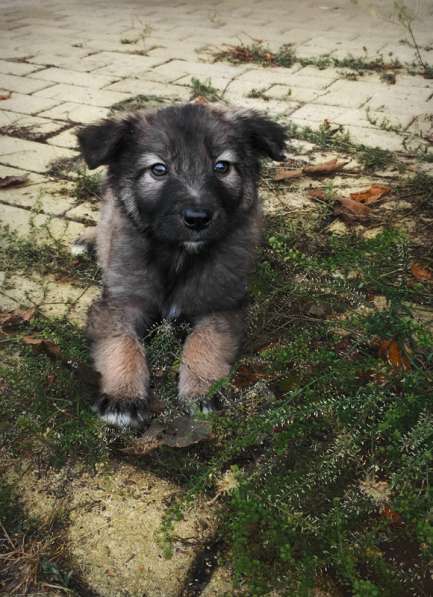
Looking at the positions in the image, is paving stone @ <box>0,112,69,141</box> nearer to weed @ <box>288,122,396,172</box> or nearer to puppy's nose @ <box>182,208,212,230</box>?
weed @ <box>288,122,396,172</box>

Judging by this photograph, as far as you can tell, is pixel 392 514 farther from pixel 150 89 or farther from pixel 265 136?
pixel 150 89

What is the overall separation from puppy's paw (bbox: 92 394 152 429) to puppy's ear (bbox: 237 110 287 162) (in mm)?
1458

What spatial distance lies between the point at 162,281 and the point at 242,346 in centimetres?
50

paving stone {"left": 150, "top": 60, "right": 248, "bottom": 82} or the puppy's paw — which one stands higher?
paving stone {"left": 150, "top": 60, "right": 248, "bottom": 82}

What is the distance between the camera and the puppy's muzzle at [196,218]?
8.48 feet

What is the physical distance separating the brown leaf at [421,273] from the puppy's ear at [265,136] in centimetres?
92

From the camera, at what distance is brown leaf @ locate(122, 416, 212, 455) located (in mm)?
2246

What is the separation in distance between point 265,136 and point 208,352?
3.84 ft

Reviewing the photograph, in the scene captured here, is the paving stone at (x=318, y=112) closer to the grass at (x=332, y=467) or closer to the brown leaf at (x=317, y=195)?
the brown leaf at (x=317, y=195)

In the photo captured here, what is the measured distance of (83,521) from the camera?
6.43ft

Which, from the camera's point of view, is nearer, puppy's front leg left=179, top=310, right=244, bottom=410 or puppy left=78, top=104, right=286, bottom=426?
puppy's front leg left=179, top=310, right=244, bottom=410

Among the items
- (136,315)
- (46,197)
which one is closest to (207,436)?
(136,315)

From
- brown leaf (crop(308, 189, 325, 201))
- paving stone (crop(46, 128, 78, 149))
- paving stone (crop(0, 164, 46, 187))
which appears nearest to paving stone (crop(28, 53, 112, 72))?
paving stone (crop(46, 128, 78, 149))

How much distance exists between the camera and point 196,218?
2586mm
